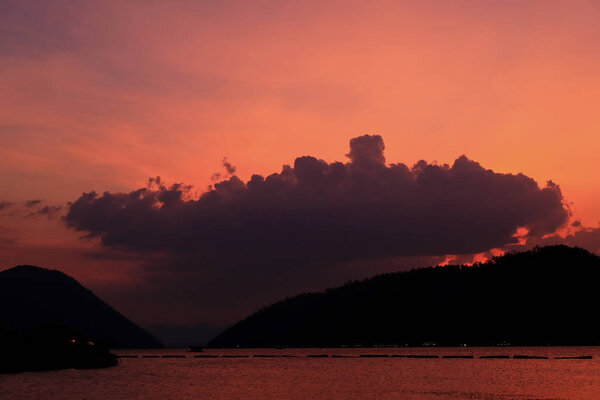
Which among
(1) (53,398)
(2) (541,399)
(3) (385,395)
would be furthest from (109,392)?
(2) (541,399)

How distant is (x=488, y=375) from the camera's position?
185375 mm

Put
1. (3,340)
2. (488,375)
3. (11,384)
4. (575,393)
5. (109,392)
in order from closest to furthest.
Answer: (575,393)
(109,392)
(11,384)
(488,375)
(3,340)

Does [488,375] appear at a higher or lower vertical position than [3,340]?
lower

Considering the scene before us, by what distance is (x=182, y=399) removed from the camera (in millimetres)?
129625

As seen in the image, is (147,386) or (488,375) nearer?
(147,386)

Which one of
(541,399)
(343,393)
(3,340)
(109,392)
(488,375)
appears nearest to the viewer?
(541,399)

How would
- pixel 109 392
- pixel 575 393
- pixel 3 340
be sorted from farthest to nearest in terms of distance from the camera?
pixel 3 340 < pixel 109 392 < pixel 575 393

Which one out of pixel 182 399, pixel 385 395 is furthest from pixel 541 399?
pixel 182 399

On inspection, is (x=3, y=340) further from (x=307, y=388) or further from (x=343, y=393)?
(x=343, y=393)

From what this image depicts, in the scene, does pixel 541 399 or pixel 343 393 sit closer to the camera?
pixel 541 399

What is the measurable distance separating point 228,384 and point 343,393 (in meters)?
42.7

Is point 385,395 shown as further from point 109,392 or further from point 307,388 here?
point 109,392

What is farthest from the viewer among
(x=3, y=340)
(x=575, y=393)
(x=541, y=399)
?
(x=3, y=340)

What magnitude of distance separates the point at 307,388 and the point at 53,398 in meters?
53.1
